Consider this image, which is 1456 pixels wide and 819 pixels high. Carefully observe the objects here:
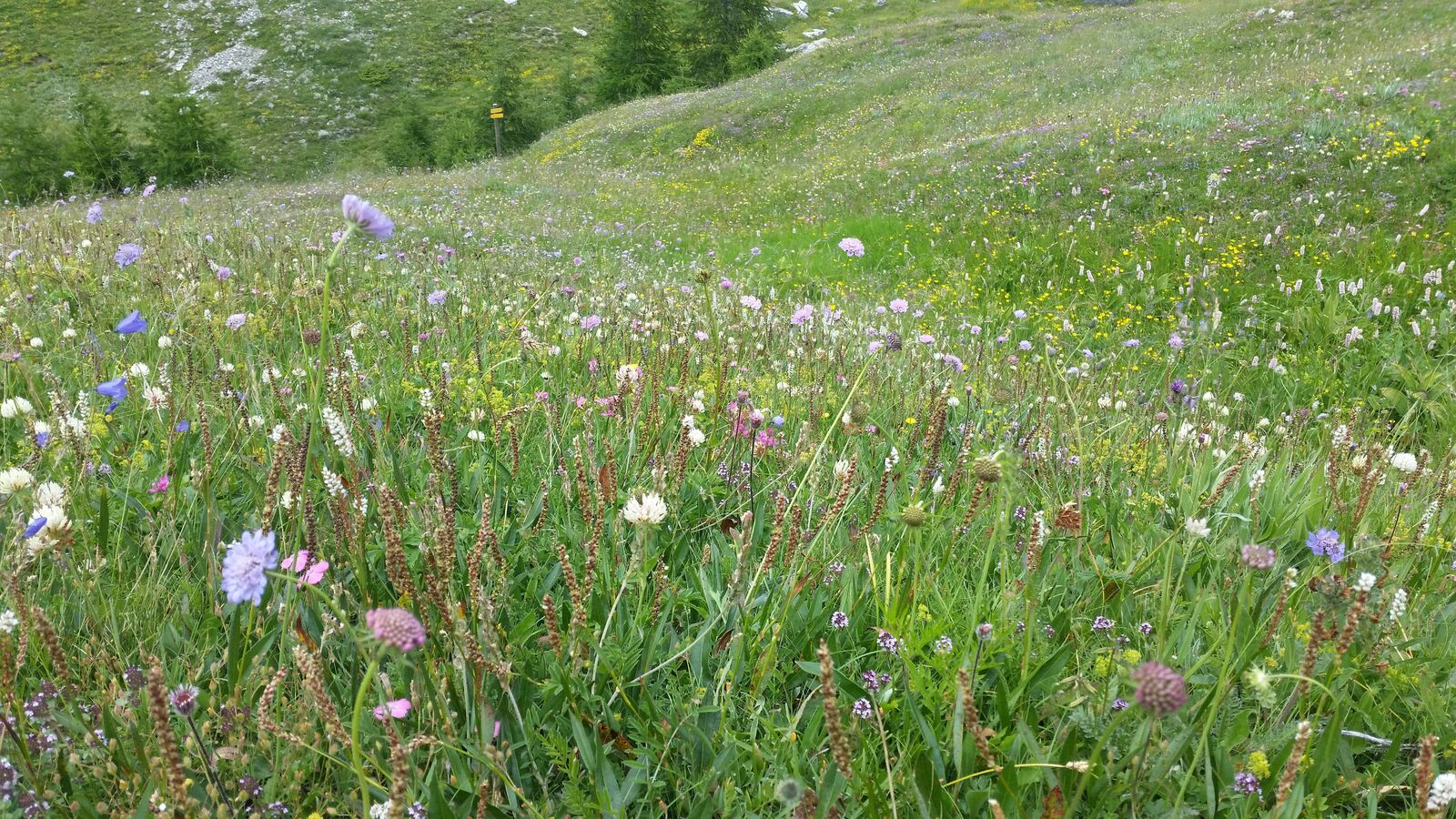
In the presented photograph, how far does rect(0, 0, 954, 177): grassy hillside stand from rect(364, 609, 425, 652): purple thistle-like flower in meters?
36.7

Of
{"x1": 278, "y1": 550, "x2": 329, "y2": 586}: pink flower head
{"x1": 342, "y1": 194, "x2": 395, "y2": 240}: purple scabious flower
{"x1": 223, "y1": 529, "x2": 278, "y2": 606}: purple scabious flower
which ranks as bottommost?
{"x1": 278, "y1": 550, "x2": 329, "y2": 586}: pink flower head

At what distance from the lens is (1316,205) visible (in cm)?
785

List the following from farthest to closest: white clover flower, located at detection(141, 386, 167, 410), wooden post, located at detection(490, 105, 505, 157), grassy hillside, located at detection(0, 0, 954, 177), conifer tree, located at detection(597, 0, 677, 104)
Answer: grassy hillside, located at detection(0, 0, 954, 177)
conifer tree, located at detection(597, 0, 677, 104)
wooden post, located at detection(490, 105, 505, 157)
white clover flower, located at detection(141, 386, 167, 410)

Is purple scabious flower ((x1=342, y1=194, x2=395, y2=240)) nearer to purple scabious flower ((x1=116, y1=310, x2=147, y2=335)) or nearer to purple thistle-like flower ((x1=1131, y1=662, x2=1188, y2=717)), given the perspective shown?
purple scabious flower ((x1=116, y1=310, x2=147, y2=335))

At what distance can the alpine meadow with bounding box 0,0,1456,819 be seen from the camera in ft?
4.25

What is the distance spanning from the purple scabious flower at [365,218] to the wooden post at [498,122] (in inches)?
981

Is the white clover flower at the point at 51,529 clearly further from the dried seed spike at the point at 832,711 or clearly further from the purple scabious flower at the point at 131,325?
the dried seed spike at the point at 832,711

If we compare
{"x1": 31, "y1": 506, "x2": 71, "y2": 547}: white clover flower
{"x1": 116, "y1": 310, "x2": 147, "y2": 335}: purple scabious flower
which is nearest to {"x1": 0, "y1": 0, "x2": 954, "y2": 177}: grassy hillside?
{"x1": 116, "y1": 310, "x2": 147, "y2": 335}: purple scabious flower

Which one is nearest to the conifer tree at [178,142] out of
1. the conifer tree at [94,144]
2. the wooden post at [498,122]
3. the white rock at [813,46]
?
the conifer tree at [94,144]

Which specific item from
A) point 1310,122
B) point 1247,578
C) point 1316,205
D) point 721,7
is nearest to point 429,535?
point 1247,578

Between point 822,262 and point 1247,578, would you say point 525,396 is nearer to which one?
point 1247,578

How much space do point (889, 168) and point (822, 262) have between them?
5290mm

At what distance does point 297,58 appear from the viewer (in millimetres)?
43844

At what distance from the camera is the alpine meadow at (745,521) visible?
4.25 feet
